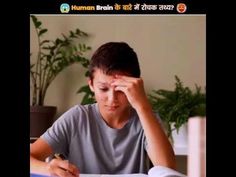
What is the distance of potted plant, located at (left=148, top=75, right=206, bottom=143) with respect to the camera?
722mm

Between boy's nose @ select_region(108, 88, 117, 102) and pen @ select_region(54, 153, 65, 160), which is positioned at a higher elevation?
boy's nose @ select_region(108, 88, 117, 102)

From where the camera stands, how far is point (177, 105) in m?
0.92

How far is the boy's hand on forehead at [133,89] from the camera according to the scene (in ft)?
2.05

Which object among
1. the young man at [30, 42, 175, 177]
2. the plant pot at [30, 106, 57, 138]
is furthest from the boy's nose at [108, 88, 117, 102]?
the plant pot at [30, 106, 57, 138]

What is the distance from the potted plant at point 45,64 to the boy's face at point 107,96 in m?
0.08

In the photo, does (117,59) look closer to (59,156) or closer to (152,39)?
(152,39)

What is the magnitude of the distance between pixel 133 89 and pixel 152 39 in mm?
139

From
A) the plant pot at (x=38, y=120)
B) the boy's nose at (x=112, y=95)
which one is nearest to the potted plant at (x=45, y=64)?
the plant pot at (x=38, y=120)

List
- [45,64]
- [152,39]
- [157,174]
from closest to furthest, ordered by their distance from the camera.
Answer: [157,174] < [152,39] < [45,64]

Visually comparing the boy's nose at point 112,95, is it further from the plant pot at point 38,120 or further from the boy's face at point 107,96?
the plant pot at point 38,120

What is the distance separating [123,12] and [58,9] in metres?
0.11

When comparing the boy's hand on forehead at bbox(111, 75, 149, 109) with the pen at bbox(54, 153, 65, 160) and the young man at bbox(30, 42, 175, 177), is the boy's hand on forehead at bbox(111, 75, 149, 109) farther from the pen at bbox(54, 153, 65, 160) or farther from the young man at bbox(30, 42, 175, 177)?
the pen at bbox(54, 153, 65, 160)

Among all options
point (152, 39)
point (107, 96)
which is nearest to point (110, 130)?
point (107, 96)
